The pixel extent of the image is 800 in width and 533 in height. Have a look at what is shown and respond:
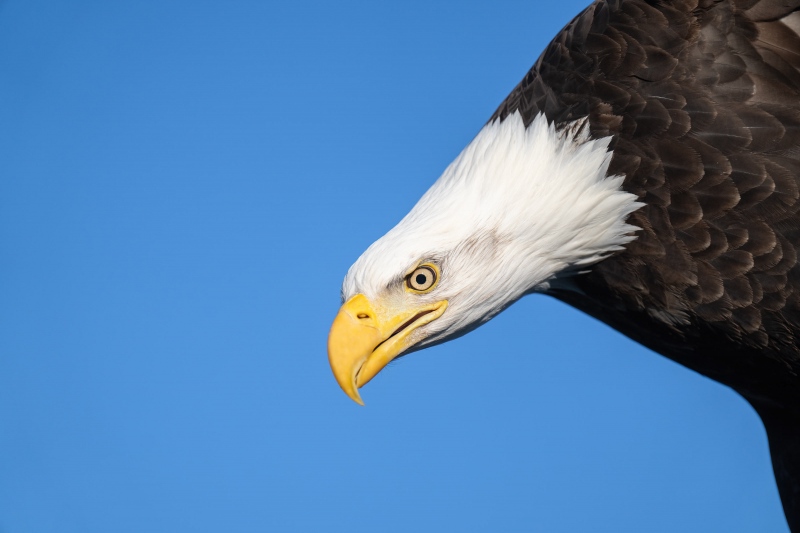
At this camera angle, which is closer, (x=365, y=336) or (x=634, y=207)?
(x=634, y=207)

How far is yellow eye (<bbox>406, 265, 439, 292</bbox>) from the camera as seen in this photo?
2.61 m

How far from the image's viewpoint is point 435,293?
2.63 metres

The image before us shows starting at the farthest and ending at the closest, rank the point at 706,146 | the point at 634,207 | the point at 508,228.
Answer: the point at 508,228, the point at 634,207, the point at 706,146

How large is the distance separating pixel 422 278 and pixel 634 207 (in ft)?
2.08

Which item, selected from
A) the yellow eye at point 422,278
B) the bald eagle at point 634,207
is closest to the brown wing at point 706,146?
the bald eagle at point 634,207

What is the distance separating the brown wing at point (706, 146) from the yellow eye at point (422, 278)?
21.3 inches

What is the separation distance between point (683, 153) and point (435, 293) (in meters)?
0.80

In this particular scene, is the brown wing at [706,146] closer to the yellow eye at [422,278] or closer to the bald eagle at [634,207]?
the bald eagle at [634,207]

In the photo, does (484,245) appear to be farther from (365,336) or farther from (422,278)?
(365,336)

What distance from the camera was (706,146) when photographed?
92.8 inches

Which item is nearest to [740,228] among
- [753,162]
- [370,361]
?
[753,162]

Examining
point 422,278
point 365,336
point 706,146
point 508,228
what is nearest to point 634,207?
point 706,146

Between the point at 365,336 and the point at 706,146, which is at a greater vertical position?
the point at 706,146

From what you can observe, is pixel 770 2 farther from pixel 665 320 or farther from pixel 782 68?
pixel 665 320
